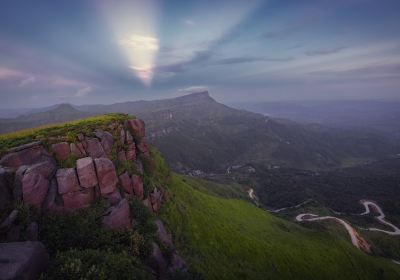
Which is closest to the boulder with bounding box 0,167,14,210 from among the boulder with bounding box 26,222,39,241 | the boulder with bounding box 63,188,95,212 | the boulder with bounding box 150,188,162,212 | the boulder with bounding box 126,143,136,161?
the boulder with bounding box 26,222,39,241

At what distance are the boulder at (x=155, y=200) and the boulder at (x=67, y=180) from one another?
1605cm

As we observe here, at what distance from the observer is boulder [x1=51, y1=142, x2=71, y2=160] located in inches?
1367

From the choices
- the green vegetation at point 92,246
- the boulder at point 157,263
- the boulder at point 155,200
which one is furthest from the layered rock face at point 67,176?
the boulder at point 157,263

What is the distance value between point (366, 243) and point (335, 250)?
167ft

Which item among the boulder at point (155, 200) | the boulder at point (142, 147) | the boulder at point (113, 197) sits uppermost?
the boulder at point (142, 147)

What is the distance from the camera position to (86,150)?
3853cm

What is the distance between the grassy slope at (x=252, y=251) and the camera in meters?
48.3

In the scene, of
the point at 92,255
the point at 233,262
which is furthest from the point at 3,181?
the point at 233,262

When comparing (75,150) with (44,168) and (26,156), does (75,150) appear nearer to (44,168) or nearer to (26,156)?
(44,168)

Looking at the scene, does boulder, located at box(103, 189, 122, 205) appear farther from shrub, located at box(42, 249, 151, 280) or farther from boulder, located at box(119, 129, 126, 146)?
boulder, located at box(119, 129, 126, 146)

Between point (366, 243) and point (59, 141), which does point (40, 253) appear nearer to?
point (59, 141)

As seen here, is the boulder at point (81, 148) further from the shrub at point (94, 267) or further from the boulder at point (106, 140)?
the shrub at point (94, 267)

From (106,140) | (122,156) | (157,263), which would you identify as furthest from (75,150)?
(157,263)

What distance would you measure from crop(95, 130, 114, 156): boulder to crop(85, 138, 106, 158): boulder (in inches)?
49.2
